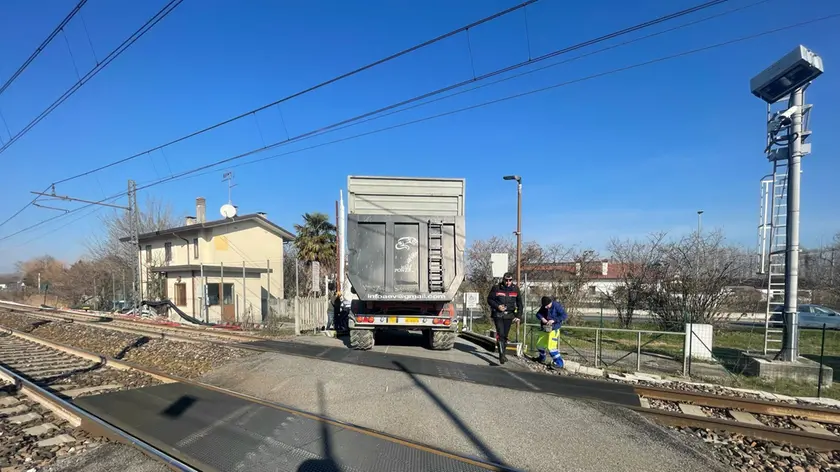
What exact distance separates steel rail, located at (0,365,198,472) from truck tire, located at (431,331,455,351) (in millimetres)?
7026

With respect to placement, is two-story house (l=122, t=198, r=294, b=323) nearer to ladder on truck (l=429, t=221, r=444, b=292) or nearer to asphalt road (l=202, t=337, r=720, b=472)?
ladder on truck (l=429, t=221, r=444, b=292)

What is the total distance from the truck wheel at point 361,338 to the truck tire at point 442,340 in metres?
1.63

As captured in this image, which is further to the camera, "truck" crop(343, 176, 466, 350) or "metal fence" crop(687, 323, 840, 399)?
"truck" crop(343, 176, 466, 350)

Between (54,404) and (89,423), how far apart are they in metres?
1.61

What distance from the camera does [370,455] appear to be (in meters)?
4.84

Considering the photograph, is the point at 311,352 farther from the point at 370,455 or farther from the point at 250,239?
the point at 250,239

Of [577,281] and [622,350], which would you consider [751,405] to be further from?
[577,281]

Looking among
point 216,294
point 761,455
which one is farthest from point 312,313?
point 216,294

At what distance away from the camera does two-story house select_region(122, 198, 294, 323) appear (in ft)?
93.8

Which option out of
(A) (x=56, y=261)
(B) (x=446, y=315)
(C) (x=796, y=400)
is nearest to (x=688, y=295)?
(C) (x=796, y=400)

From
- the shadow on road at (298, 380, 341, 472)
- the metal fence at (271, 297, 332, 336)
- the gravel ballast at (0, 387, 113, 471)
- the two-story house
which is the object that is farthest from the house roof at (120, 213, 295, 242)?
the shadow on road at (298, 380, 341, 472)

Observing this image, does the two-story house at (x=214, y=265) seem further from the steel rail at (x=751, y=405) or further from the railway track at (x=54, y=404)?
the steel rail at (x=751, y=405)

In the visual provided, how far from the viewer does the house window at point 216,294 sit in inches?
1128

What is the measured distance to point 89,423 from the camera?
19.6 feet
